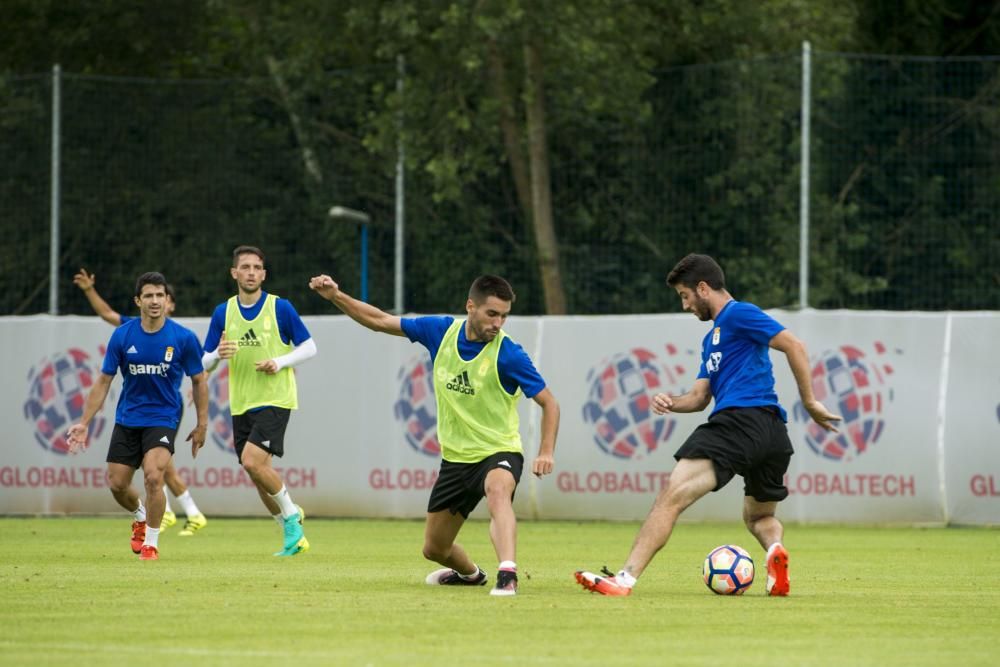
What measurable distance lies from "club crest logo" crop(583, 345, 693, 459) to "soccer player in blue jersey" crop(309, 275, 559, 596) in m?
8.96

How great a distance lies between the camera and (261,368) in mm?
14695

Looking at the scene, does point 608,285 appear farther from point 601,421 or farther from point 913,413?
point 913,413

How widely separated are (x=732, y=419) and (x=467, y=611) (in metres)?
2.05

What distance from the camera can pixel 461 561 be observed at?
11703mm

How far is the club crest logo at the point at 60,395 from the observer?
71.8ft

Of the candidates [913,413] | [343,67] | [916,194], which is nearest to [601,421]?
[913,413]

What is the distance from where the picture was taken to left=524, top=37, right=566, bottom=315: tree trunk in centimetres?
2425

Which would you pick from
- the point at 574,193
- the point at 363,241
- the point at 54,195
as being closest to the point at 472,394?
the point at 574,193

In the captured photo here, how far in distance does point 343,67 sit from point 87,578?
18.7 metres

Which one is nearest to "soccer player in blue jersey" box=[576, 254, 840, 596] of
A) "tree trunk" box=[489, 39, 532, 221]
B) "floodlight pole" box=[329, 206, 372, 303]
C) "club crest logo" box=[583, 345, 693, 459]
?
"club crest logo" box=[583, 345, 693, 459]

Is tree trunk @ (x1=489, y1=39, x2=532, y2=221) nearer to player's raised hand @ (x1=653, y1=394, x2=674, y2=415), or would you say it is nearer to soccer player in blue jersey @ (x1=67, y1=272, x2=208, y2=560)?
soccer player in blue jersey @ (x1=67, y1=272, x2=208, y2=560)

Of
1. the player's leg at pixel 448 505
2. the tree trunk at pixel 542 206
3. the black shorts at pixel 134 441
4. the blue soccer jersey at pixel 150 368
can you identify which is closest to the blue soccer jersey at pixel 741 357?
the player's leg at pixel 448 505

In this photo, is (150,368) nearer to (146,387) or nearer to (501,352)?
(146,387)

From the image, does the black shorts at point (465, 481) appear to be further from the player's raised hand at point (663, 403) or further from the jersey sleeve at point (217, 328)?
the jersey sleeve at point (217, 328)
